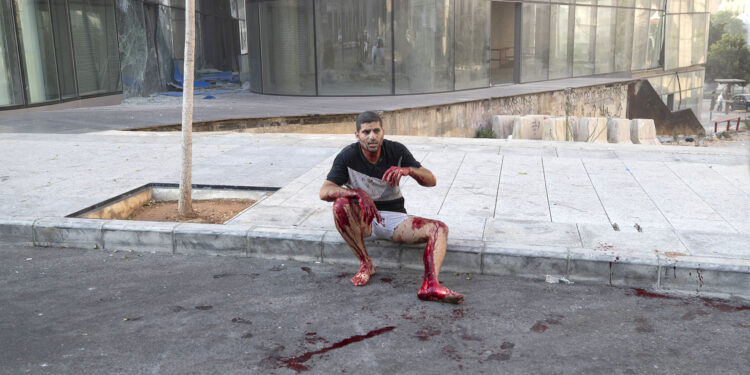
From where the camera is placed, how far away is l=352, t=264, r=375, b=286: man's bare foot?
4.46 m

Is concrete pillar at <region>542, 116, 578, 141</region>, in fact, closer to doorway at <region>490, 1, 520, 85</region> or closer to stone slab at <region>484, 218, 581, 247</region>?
doorway at <region>490, 1, 520, 85</region>

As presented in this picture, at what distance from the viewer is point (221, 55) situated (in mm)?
A: 26141

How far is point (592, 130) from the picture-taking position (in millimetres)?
14070

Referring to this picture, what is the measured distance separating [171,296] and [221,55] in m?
23.2

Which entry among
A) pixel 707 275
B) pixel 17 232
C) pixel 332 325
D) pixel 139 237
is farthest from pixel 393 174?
pixel 17 232

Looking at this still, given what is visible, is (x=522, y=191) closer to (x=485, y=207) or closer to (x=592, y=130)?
(x=485, y=207)

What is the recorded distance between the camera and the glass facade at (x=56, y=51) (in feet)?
49.1

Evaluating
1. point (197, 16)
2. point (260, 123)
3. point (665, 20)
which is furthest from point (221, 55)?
point (665, 20)

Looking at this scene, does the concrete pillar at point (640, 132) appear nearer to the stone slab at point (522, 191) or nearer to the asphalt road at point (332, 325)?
the stone slab at point (522, 191)

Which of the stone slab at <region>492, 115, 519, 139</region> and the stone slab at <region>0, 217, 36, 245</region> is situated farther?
the stone slab at <region>492, 115, 519, 139</region>

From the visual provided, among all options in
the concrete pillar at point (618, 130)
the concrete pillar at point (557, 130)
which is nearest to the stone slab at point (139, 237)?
the concrete pillar at point (557, 130)

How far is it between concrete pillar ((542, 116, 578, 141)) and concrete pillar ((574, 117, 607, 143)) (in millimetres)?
264

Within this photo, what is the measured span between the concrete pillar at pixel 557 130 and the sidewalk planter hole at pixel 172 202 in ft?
28.6

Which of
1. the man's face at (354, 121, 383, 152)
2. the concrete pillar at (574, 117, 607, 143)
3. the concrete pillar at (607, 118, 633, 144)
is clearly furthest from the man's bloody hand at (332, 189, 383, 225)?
the concrete pillar at (607, 118, 633, 144)
